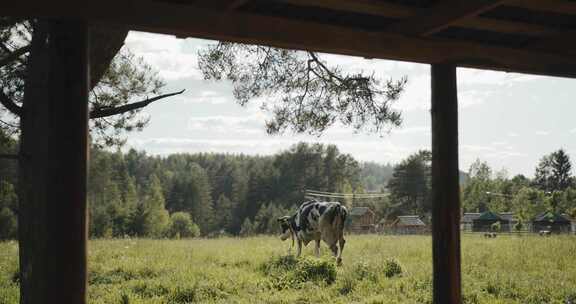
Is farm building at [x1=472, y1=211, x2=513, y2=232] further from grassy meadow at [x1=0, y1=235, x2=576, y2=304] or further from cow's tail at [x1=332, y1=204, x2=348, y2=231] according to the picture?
cow's tail at [x1=332, y1=204, x2=348, y2=231]

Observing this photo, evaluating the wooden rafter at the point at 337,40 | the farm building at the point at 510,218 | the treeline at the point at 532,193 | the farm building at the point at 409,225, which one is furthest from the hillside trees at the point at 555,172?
the wooden rafter at the point at 337,40

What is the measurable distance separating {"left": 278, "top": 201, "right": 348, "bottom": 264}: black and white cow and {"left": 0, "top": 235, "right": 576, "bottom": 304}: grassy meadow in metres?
0.57

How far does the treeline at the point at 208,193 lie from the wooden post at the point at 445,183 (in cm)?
3447

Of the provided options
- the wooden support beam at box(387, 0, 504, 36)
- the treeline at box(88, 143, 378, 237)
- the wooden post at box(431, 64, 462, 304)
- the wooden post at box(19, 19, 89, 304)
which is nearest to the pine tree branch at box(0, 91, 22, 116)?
the wooden post at box(19, 19, 89, 304)

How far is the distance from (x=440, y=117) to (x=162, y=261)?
786cm

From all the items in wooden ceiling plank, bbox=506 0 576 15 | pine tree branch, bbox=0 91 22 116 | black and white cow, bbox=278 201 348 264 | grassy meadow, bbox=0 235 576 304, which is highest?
wooden ceiling plank, bbox=506 0 576 15

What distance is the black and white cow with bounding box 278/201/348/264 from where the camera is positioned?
39.6 ft

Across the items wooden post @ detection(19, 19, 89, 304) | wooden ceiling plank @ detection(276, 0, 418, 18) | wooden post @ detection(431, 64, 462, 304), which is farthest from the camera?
wooden post @ detection(431, 64, 462, 304)

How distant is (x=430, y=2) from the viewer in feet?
11.8

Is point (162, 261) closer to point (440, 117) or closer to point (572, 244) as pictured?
point (440, 117)

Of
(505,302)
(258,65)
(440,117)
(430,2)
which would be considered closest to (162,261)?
(258,65)

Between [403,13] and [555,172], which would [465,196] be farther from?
[403,13]

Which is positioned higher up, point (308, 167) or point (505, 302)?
→ point (308, 167)

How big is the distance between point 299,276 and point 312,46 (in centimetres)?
636
